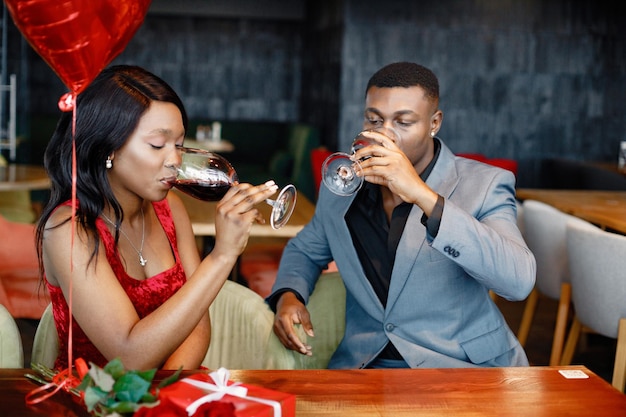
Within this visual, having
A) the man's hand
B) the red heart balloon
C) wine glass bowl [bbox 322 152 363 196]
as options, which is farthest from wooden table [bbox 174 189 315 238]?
the red heart balloon

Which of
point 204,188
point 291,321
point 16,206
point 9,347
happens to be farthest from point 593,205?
point 16,206

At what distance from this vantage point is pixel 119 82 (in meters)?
1.90

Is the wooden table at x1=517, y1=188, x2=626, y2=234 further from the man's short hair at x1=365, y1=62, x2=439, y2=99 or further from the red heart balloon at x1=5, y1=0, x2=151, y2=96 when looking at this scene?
the red heart balloon at x1=5, y1=0, x2=151, y2=96

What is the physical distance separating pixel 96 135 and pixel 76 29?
507 millimetres

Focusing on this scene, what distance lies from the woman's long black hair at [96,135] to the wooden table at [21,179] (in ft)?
8.81

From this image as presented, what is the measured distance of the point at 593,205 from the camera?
4492mm

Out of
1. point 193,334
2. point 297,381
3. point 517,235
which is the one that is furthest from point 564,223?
point 297,381

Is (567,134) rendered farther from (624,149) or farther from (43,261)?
(43,261)

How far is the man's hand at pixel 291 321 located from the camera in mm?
1999

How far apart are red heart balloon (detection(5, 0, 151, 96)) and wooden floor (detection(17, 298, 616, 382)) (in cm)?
212

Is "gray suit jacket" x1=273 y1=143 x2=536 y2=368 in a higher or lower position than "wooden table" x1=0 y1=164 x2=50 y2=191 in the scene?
higher

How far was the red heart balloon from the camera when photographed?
4.38ft

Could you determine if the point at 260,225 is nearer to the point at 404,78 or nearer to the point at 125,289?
the point at 404,78

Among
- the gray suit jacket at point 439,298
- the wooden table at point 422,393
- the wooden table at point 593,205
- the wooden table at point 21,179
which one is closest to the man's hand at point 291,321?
the gray suit jacket at point 439,298
